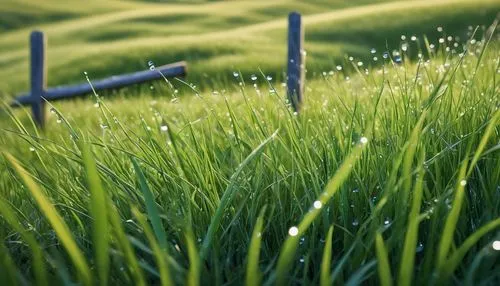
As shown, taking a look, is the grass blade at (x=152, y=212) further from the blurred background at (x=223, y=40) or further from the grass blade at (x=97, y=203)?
the blurred background at (x=223, y=40)

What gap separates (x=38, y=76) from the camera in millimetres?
8742

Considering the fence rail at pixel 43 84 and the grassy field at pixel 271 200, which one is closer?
the grassy field at pixel 271 200

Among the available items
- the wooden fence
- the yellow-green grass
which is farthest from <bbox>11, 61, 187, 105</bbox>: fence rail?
the yellow-green grass

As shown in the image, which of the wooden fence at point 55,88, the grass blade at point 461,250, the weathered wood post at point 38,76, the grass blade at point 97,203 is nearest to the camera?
the grass blade at point 97,203

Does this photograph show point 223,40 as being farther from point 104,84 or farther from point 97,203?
point 97,203

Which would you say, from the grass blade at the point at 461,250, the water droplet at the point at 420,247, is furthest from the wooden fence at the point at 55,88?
the grass blade at the point at 461,250

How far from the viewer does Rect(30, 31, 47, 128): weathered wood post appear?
28.3 ft

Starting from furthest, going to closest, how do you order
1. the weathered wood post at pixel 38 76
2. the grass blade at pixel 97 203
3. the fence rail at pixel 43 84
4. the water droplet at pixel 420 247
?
1. the weathered wood post at pixel 38 76
2. the fence rail at pixel 43 84
3. the water droplet at pixel 420 247
4. the grass blade at pixel 97 203

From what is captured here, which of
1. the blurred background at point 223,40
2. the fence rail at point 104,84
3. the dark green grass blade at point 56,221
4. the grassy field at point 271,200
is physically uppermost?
the dark green grass blade at point 56,221

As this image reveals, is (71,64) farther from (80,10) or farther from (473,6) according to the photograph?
(80,10)

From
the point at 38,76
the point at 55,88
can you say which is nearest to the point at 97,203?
the point at 55,88

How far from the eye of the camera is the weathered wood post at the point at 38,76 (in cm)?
863

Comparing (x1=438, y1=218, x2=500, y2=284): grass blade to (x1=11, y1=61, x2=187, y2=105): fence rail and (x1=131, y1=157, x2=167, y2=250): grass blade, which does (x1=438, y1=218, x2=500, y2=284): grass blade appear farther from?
(x1=11, y1=61, x2=187, y2=105): fence rail

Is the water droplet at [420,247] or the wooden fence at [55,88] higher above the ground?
the water droplet at [420,247]
